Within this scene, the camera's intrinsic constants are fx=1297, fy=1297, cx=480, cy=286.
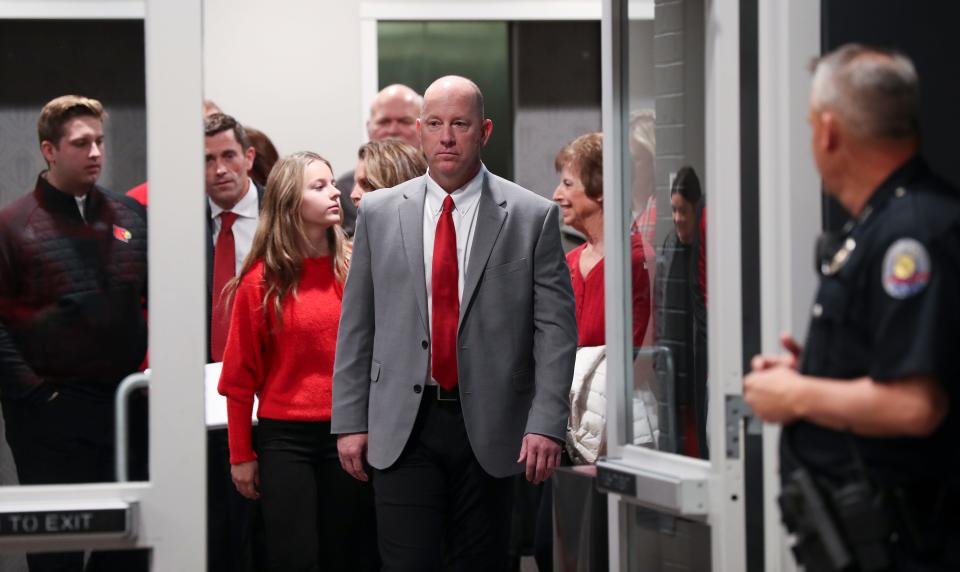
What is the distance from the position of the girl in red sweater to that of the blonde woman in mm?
259

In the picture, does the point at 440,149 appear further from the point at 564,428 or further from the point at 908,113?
the point at 908,113

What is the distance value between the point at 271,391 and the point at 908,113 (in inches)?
84.5

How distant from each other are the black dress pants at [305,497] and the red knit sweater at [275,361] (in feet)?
0.16

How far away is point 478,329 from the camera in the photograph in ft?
Answer: 10.2

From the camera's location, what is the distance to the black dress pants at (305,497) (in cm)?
356

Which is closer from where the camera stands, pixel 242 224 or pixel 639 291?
pixel 639 291

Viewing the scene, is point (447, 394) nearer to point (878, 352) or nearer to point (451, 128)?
point (451, 128)

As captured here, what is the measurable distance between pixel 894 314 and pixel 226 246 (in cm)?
280

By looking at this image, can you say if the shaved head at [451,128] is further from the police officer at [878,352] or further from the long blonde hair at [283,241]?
the police officer at [878,352]

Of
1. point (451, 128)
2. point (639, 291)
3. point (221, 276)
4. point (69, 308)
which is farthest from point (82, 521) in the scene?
point (221, 276)

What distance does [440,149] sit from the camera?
10.3ft

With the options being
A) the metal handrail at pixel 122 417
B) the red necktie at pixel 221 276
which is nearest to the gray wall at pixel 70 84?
the metal handrail at pixel 122 417

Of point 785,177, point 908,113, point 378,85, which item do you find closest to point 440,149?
point 785,177

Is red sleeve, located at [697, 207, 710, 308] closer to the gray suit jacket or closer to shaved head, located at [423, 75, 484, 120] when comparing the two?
the gray suit jacket
